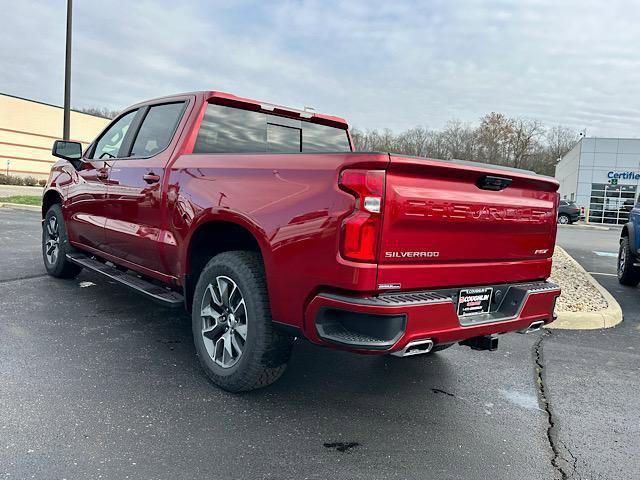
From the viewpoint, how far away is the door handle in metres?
4.02

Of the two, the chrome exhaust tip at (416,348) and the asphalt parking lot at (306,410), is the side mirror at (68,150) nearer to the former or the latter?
the asphalt parking lot at (306,410)

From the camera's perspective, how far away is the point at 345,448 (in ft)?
9.12

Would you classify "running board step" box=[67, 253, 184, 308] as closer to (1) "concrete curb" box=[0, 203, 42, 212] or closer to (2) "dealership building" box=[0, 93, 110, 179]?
(1) "concrete curb" box=[0, 203, 42, 212]

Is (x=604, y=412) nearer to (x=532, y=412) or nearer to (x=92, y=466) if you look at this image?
(x=532, y=412)

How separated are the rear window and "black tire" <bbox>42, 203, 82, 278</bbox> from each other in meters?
2.57

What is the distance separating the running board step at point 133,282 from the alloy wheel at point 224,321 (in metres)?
0.42

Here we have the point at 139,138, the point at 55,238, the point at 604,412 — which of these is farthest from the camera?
the point at 55,238

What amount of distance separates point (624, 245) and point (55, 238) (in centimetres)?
828

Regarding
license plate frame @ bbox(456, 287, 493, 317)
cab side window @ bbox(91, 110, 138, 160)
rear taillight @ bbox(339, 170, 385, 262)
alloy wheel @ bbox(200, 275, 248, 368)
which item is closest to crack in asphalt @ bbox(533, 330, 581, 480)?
license plate frame @ bbox(456, 287, 493, 317)

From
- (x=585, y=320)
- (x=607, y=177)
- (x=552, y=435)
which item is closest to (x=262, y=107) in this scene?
(x=552, y=435)

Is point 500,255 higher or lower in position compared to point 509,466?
higher

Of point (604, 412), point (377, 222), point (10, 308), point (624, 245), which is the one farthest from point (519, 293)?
point (624, 245)

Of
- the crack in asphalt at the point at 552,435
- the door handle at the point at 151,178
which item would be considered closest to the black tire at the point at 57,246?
the door handle at the point at 151,178

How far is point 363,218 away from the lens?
259 cm
